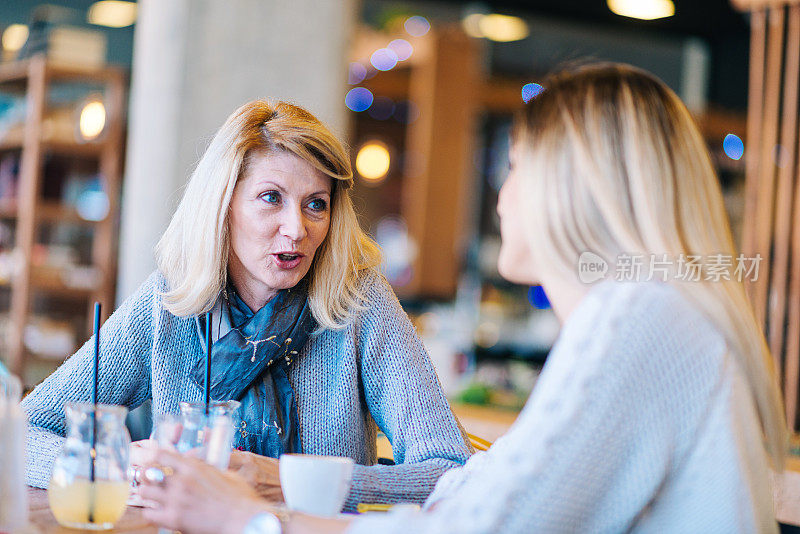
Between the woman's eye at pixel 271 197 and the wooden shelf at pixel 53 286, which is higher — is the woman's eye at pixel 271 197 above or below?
above

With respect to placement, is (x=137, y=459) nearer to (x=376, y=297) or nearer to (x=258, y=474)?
(x=258, y=474)

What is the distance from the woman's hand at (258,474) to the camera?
4.62 ft

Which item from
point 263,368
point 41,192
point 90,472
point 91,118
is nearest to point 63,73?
point 41,192

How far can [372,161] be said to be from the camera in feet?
25.7

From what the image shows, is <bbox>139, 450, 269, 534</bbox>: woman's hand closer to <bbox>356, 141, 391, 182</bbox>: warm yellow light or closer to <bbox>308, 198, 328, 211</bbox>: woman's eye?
<bbox>308, 198, 328, 211</bbox>: woman's eye

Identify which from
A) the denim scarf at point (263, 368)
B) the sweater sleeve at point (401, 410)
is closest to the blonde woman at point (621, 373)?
the sweater sleeve at point (401, 410)

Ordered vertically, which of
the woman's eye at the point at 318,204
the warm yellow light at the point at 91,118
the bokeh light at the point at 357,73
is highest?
the bokeh light at the point at 357,73

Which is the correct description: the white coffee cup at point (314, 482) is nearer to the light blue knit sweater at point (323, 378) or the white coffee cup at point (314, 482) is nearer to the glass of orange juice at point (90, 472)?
the glass of orange juice at point (90, 472)

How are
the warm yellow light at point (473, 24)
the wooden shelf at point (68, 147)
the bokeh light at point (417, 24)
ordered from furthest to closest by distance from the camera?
the warm yellow light at point (473, 24)
the bokeh light at point (417, 24)
the wooden shelf at point (68, 147)

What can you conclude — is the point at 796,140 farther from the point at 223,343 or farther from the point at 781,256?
the point at 223,343

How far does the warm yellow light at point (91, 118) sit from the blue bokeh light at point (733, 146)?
620cm

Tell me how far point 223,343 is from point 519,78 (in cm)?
698

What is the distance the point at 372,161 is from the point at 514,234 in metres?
6.64

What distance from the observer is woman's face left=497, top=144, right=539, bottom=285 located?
4.11 ft
